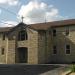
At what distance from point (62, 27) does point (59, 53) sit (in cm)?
456

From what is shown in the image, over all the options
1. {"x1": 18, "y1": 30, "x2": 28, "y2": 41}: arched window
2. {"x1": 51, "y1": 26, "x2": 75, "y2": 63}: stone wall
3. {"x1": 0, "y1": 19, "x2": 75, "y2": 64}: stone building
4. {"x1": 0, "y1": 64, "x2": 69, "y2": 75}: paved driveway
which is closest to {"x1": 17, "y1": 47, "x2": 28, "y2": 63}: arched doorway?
{"x1": 0, "y1": 19, "x2": 75, "y2": 64}: stone building

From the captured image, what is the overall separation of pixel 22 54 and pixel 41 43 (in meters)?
4.84

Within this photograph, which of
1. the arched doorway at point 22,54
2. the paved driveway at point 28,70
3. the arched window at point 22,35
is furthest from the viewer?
the arched doorway at point 22,54

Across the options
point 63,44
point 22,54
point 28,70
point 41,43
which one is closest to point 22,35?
point 22,54

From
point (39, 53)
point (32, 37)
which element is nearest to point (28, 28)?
point (32, 37)

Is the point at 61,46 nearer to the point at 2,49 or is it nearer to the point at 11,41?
the point at 11,41

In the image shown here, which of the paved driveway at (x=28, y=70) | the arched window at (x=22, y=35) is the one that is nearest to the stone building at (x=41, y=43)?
the arched window at (x=22, y=35)

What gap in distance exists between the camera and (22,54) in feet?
168

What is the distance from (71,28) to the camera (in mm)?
48250

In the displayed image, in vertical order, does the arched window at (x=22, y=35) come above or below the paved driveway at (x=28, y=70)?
above

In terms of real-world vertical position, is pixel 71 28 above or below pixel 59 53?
above

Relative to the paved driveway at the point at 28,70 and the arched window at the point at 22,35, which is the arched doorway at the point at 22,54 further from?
the paved driveway at the point at 28,70

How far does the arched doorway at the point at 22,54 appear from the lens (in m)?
50.6

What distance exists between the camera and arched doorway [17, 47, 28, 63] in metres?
50.6
